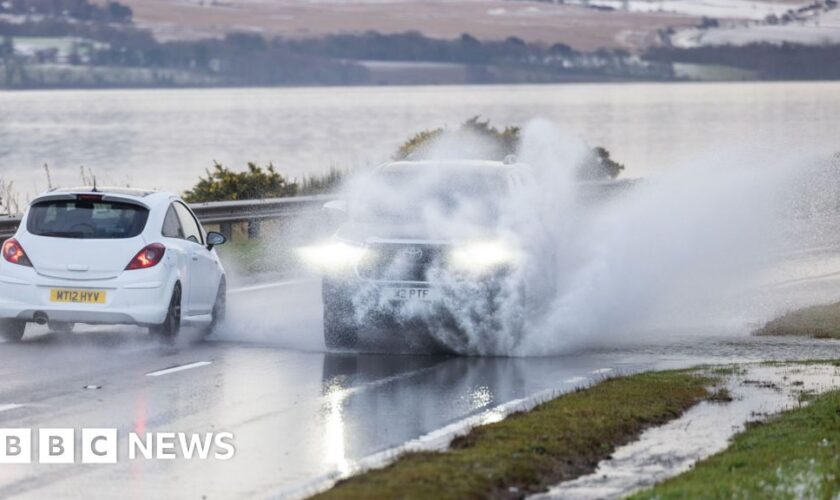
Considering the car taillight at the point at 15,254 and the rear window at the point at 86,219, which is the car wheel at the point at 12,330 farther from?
the rear window at the point at 86,219

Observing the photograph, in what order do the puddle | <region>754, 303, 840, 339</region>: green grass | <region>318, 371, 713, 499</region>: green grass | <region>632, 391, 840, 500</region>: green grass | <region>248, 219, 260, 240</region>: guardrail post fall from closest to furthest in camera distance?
<region>632, 391, 840, 500</region>: green grass → <region>318, 371, 713, 499</region>: green grass → the puddle → <region>754, 303, 840, 339</region>: green grass → <region>248, 219, 260, 240</region>: guardrail post

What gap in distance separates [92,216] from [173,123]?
140m

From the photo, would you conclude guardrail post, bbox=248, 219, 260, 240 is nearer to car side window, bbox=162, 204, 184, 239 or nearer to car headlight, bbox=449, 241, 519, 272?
car side window, bbox=162, 204, 184, 239

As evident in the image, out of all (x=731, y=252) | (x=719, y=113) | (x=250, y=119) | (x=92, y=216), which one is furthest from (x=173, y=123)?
(x=92, y=216)

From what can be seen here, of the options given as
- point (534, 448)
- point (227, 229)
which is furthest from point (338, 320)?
point (227, 229)

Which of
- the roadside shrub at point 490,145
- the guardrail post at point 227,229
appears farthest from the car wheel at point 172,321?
the roadside shrub at point 490,145

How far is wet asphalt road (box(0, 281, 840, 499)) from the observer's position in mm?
11641

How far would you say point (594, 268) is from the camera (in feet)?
74.6

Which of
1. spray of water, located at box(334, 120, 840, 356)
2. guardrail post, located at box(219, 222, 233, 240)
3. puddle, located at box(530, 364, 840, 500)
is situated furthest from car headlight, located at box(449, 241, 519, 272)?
guardrail post, located at box(219, 222, 233, 240)

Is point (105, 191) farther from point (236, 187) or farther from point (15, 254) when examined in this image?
point (236, 187)

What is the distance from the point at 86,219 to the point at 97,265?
2.20ft

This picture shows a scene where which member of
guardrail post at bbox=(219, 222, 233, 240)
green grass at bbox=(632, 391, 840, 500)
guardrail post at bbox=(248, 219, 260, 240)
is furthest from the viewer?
guardrail post at bbox=(248, 219, 260, 240)

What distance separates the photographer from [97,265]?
1870 cm

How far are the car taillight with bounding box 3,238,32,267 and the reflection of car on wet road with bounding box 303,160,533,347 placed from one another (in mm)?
2910
